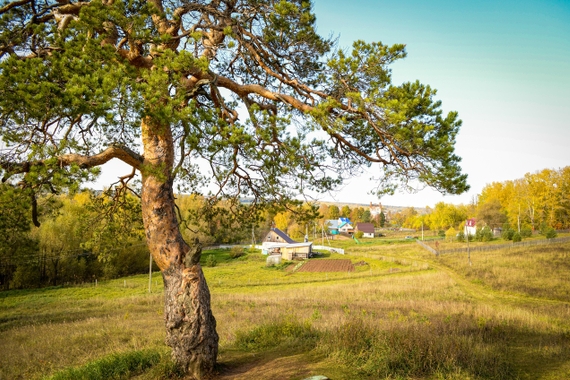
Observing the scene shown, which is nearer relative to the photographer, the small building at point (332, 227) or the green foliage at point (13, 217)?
the green foliage at point (13, 217)

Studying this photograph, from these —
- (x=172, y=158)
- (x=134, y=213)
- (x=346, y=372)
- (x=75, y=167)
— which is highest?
(x=172, y=158)

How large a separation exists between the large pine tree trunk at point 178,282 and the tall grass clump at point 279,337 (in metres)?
1.95

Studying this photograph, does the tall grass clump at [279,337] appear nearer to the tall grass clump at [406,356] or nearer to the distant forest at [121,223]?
the tall grass clump at [406,356]

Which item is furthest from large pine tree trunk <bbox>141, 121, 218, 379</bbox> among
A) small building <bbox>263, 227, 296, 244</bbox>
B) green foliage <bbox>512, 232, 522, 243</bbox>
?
small building <bbox>263, 227, 296, 244</bbox>

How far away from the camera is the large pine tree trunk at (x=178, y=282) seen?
6074 mm

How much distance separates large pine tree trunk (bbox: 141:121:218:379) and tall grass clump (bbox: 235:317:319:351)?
1.95 meters

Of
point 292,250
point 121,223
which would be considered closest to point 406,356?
point 121,223

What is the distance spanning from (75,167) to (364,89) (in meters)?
4.90

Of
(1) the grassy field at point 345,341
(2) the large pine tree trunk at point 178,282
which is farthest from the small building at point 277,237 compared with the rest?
(2) the large pine tree trunk at point 178,282

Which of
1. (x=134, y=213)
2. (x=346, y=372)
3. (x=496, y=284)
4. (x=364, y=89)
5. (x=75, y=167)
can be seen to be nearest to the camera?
(x=75, y=167)

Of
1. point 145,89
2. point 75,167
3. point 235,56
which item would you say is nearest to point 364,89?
point 235,56

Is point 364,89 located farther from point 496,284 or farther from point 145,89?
point 496,284

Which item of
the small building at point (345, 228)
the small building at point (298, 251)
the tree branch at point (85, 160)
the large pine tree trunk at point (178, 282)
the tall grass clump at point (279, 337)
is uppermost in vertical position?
the tree branch at point (85, 160)

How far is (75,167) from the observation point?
14.1 feet
